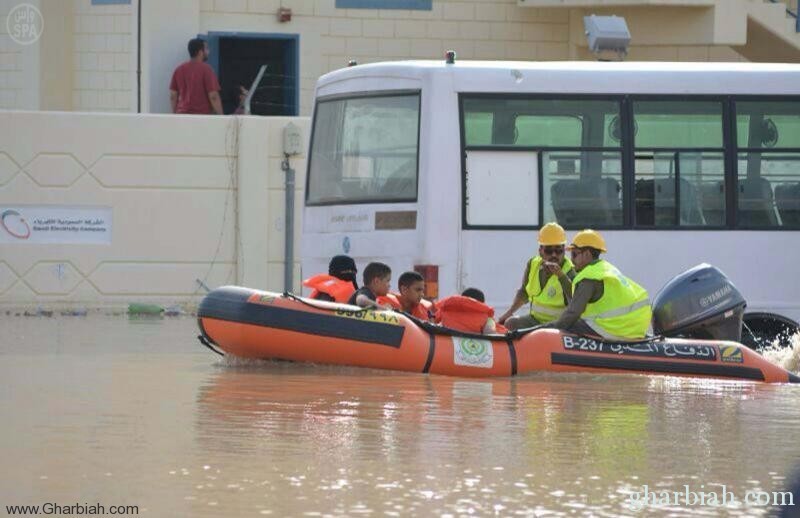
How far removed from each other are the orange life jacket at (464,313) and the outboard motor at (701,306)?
1.55 metres

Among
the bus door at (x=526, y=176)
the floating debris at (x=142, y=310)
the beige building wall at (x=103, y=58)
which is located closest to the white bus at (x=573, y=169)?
the bus door at (x=526, y=176)

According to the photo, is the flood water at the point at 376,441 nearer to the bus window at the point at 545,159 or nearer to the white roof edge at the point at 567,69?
the bus window at the point at 545,159

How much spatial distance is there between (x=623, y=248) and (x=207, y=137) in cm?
747

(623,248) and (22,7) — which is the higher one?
(22,7)

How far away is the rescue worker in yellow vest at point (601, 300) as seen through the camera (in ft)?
45.3

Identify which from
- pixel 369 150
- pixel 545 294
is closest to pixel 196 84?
pixel 369 150

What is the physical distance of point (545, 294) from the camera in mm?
14445

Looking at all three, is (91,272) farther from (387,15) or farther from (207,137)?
(387,15)

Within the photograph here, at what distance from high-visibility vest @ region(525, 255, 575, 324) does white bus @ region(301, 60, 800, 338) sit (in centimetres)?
66

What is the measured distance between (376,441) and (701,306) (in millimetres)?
5001

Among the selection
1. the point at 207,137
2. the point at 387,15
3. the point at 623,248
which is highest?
the point at 387,15

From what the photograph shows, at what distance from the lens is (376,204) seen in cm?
1536

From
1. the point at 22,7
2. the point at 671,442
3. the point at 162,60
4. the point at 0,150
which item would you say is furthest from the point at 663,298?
the point at 22,7

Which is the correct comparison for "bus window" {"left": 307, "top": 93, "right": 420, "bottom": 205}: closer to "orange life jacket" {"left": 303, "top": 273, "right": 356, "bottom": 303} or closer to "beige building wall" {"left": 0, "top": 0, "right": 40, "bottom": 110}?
Result: "orange life jacket" {"left": 303, "top": 273, "right": 356, "bottom": 303}
